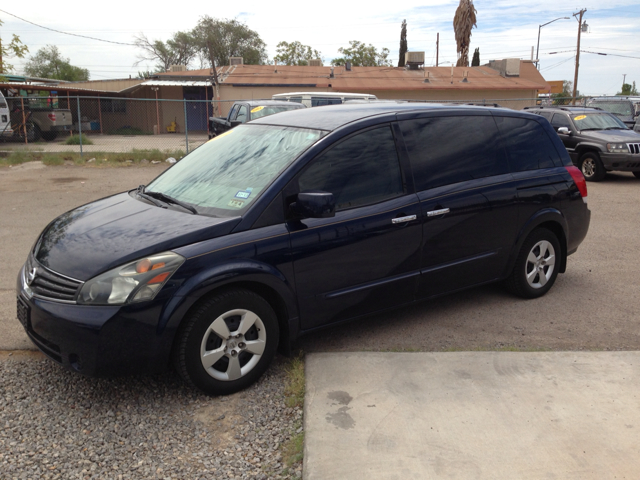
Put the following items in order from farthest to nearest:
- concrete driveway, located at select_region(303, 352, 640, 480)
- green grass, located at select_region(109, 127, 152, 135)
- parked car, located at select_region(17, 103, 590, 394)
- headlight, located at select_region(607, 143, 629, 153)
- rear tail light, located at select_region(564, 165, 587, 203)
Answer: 1. green grass, located at select_region(109, 127, 152, 135)
2. headlight, located at select_region(607, 143, 629, 153)
3. rear tail light, located at select_region(564, 165, 587, 203)
4. parked car, located at select_region(17, 103, 590, 394)
5. concrete driveway, located at select_region(303, 352, 640, 480)

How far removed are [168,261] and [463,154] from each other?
262 cm

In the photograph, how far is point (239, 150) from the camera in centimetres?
451

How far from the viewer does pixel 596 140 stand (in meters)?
13.4

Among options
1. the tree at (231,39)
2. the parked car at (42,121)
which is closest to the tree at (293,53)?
the tree at (231,39)

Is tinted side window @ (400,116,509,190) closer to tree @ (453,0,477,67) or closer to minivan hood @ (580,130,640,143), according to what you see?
minivan hood @ (580,130,640,143)

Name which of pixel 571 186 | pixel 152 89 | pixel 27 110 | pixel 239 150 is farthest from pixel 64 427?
pixel 152 89

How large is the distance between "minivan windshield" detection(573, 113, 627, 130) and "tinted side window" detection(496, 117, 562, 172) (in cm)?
960

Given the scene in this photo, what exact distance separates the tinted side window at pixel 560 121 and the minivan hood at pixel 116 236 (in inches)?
493

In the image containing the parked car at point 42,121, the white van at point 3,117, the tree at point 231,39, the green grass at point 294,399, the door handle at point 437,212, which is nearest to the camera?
the green grass at point 294,399

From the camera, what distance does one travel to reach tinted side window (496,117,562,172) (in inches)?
201

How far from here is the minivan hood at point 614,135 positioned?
521 inches

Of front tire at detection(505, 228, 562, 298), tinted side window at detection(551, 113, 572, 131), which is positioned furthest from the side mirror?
tinted side window at detection(551, 113, 572, 131)

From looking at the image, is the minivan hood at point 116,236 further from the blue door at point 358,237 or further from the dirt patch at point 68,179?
the dirt patch at point 68,179

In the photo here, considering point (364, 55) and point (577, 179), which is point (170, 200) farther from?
point (364, 55)
